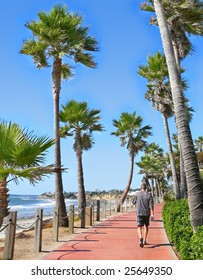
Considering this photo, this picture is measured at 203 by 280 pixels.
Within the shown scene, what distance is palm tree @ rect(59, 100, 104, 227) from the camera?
20044 millimetres

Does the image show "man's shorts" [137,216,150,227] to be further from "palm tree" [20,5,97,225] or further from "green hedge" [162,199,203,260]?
"palm tree" [20,5,97,225]

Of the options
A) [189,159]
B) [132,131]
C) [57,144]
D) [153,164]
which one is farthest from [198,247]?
[153,164]

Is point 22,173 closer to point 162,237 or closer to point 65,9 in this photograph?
point 162,237

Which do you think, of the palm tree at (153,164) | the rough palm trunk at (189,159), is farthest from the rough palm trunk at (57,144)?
the palm tree at (153,164)

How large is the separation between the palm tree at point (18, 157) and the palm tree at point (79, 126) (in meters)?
12.6

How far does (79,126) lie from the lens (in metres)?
21.4

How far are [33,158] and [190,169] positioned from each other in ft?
10.0

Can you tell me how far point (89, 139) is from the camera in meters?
22.1

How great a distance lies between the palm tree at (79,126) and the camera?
789 inches

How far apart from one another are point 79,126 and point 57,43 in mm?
7199

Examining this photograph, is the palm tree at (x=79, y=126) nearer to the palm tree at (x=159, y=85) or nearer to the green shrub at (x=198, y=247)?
the palm tree at (x=159, y=85)

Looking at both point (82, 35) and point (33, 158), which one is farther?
point (82, 35)

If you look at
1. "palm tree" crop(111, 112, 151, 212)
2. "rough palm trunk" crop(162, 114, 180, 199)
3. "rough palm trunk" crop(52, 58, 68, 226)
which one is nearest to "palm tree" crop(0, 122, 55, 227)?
"rough palm trunk" crop(52, 58, 68, 226)
